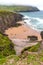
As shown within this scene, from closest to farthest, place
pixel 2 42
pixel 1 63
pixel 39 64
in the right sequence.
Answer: pixel 39 64
pixel 1 63
pixel 2 42

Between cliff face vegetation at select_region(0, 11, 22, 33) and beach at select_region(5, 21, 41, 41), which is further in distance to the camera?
cliff face vegetation at select_region(0, 11, 22, 33)

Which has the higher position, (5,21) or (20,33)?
(5,21)

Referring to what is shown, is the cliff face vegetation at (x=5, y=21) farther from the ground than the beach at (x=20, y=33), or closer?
farther from the ground

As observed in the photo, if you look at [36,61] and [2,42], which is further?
[2,42]

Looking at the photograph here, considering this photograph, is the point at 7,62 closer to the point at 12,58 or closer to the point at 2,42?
the point at 12,58

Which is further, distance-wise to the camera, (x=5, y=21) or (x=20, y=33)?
(x=5, y=21)

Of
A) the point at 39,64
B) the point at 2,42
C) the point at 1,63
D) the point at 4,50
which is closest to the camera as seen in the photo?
the point at 39,64

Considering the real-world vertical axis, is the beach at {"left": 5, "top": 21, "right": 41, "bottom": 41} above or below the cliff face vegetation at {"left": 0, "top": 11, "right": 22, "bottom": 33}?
below

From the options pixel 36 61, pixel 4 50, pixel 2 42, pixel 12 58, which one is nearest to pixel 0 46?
pixel 4 50

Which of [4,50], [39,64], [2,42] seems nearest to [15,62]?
[39,64]

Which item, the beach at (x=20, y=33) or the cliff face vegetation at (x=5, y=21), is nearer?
the beach at (x=20, y=33)
